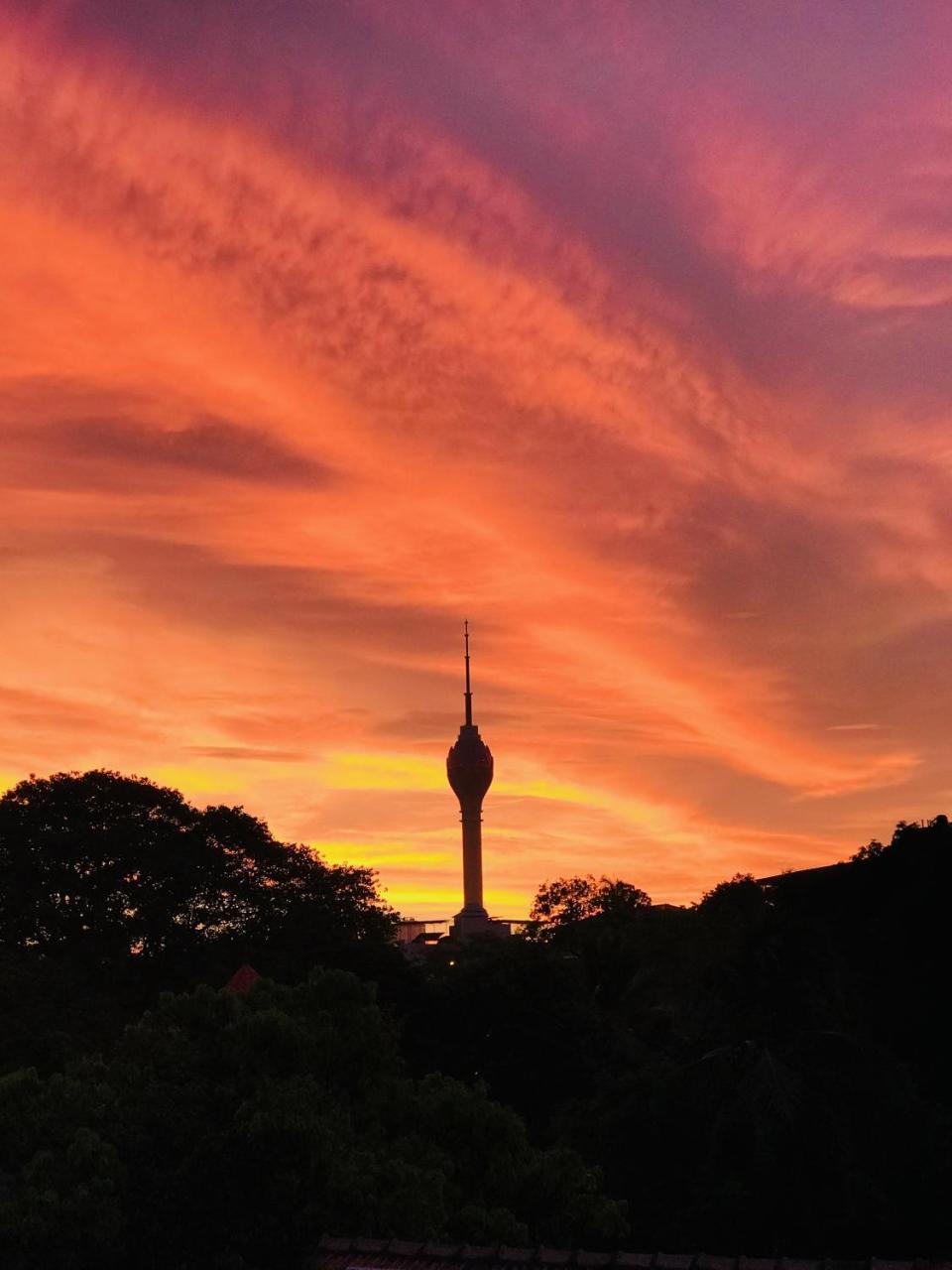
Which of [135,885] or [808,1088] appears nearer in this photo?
[808,1088]

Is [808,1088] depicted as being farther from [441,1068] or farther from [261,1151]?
[441,1068]

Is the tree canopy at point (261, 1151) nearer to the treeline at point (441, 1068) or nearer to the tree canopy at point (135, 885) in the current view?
the treeline at point (441, 1068)

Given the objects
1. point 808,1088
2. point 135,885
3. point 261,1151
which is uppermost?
point 135,885

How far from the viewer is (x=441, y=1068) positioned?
61.4m

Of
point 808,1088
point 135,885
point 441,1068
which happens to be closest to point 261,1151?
point 808,1088

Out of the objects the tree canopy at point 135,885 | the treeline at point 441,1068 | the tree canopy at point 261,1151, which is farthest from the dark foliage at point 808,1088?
the tree canopy at point 135,885

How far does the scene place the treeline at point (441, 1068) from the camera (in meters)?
28.1

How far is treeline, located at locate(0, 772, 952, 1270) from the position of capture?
28.1 metres

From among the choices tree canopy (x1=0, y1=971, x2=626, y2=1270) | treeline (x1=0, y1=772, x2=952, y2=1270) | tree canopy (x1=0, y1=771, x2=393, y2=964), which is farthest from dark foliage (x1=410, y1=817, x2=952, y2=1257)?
tree canopy (x1=0, y1=771, x2=393, y2=964)

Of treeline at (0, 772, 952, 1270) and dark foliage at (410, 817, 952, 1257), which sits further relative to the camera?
dark foliage at (410, 817, 952, 1257)

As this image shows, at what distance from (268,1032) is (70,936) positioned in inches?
1875

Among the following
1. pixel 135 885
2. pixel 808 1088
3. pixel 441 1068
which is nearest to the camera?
pixel 808 1088

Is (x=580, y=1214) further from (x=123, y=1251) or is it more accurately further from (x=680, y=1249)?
(x=123, y=1251)

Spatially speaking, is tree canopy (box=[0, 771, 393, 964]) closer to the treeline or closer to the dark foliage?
the treeline
